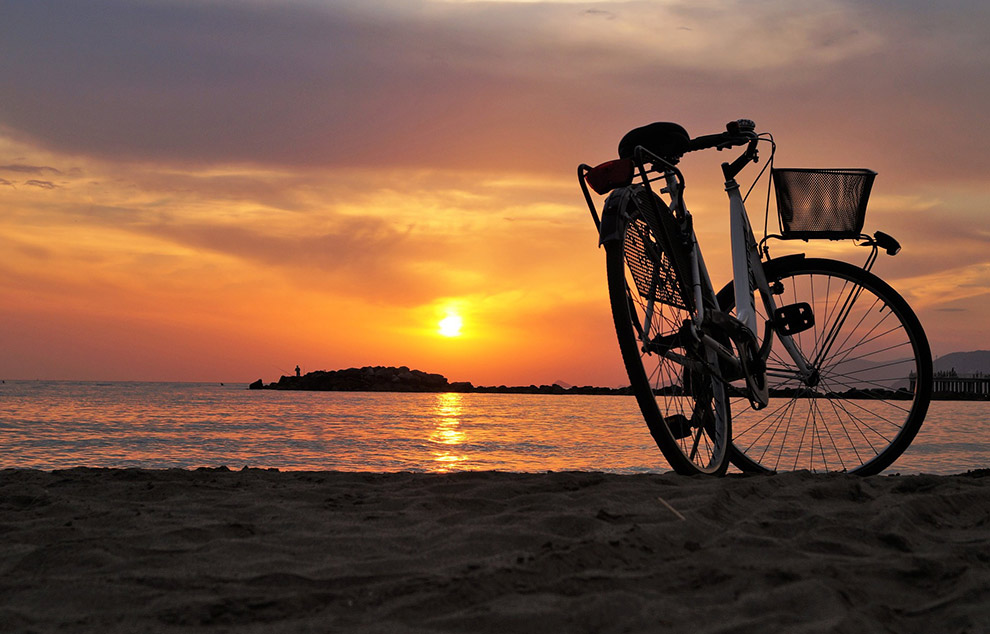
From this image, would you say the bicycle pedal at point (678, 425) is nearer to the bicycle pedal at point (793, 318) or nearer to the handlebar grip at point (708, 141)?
the bicycle pedal at point (793, 318)

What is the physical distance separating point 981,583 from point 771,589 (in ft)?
1.77

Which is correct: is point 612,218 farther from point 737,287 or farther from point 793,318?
point 793,318

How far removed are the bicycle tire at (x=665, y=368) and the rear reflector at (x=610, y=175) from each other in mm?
115

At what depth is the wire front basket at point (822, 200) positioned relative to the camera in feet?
13.2

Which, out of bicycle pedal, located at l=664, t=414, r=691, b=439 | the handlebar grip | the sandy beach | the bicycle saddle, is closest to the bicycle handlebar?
the handlebar grip

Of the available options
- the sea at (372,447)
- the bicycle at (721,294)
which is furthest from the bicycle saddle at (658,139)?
the sea at (372,447)

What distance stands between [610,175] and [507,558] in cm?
188

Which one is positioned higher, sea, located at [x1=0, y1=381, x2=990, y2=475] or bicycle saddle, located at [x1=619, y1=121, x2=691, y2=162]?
bicycle saddle, located at [x1=619, y1=121, x2=691, y2=162]

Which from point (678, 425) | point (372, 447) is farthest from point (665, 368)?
point (372, 447)

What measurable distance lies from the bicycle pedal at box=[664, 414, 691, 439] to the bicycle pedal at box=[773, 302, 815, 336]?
98 cm

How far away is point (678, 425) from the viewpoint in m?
3.52

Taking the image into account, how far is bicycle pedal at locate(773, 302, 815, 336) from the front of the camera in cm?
410

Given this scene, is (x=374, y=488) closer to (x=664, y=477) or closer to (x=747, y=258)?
(x=664, y=477)

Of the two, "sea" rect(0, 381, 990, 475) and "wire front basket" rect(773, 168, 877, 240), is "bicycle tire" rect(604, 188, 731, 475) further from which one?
"sea" rect(0, 381, 990, 475)
